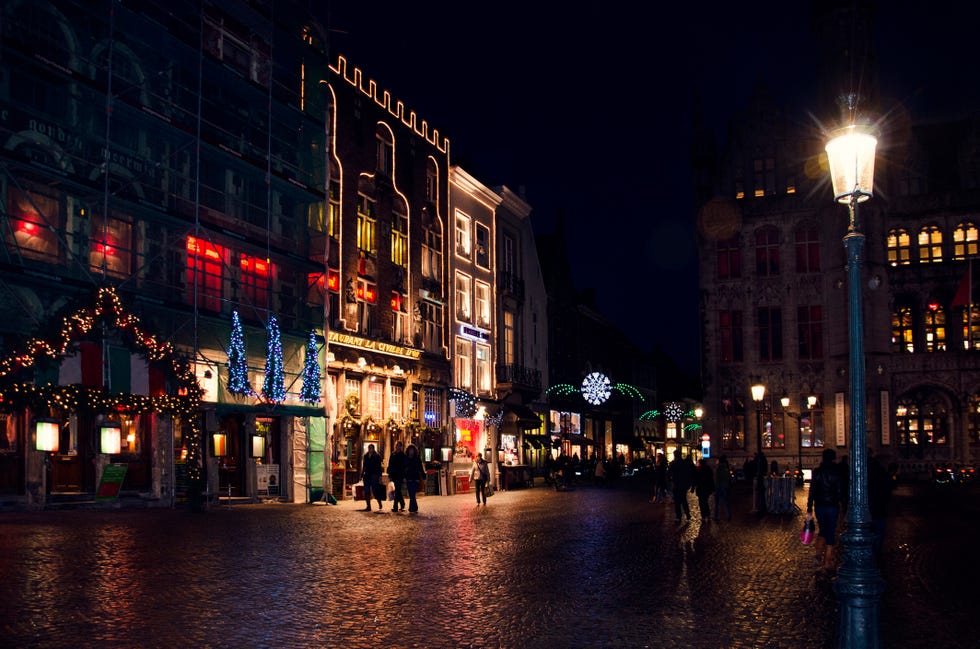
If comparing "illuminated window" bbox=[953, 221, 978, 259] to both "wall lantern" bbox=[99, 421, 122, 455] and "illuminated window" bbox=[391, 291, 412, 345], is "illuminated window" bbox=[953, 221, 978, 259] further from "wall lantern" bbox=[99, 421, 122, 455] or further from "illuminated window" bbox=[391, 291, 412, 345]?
"wall lantern" bbox=[99, 421, 122, 455]

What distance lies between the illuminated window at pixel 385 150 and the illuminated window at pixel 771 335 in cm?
2414

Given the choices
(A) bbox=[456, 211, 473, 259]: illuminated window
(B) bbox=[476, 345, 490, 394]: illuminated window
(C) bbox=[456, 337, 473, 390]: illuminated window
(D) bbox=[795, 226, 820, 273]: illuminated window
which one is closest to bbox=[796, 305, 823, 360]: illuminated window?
(D) bbox=[795, 226, 820, 273]: illuminated window

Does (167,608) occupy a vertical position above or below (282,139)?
below

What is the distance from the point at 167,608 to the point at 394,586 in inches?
110

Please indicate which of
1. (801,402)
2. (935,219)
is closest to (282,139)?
(801,402)

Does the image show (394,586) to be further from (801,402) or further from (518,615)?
(801,402)

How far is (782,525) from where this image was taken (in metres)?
22.2

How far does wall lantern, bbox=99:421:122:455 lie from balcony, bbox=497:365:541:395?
84.5 ft

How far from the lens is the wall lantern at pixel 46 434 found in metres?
20.6

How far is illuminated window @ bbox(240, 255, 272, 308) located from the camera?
29766 millimetres

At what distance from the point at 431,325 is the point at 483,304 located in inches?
240

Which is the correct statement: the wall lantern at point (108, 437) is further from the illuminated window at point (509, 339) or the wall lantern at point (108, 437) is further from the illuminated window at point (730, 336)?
the illuminated window at point (730, 336)

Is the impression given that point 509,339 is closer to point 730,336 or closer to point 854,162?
point 730,336

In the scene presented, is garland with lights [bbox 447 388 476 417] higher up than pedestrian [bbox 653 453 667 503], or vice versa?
garland with lights [bbox 447 388 476 417]
